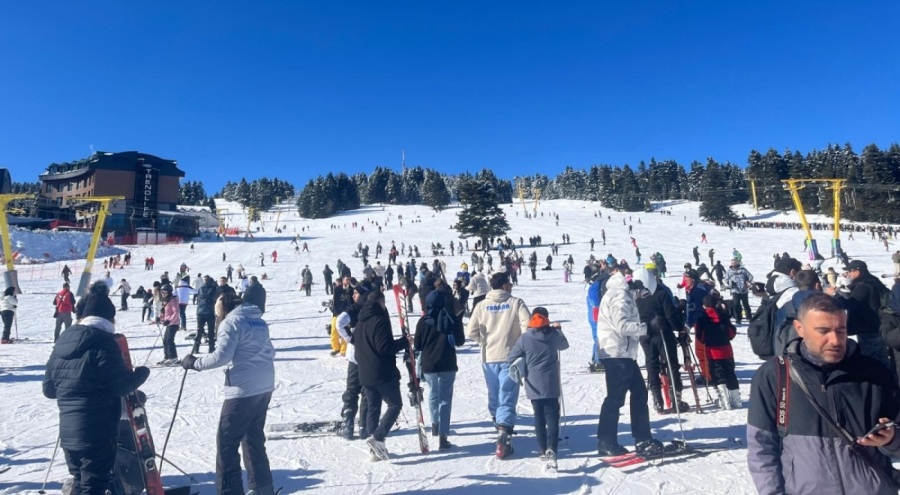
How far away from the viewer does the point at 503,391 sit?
493 cm

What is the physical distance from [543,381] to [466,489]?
1.08m

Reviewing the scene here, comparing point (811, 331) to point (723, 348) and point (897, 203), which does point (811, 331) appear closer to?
point (723, 348)

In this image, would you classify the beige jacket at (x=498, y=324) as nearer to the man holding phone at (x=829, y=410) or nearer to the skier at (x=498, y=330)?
the skier at (x=498, y=330)

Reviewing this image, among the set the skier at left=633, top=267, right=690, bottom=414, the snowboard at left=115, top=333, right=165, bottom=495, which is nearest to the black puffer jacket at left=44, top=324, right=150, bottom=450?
the snowboard at left=115, top=333, right=165, bottom=495

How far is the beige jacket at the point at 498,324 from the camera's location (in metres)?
5.12

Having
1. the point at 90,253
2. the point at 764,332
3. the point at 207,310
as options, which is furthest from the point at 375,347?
the point at 90,253

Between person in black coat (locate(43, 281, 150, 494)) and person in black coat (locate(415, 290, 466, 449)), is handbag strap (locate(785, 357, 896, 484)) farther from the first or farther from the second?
person in black coat (locate(43, 281, 150, 494))

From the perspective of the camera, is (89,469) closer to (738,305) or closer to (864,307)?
(864,307)

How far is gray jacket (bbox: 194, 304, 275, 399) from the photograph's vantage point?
3689 mm

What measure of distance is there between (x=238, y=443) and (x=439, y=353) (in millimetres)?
2010

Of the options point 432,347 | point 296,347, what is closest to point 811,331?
point 432,347

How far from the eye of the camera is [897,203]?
58938mm

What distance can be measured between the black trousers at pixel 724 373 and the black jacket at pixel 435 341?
3.01 meters

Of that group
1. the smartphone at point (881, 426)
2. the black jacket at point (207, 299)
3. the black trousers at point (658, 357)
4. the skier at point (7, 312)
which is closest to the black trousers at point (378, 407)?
the black trousers at point (658, 357)
